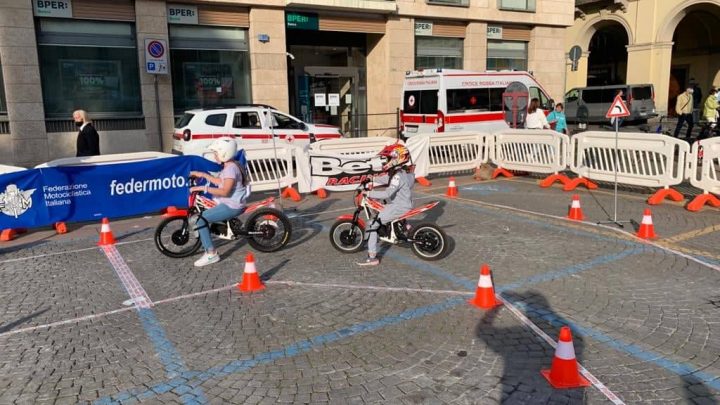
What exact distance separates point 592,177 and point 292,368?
9.13 meters

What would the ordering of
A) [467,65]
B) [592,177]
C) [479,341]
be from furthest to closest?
[467,65], [592,177], [479,341]

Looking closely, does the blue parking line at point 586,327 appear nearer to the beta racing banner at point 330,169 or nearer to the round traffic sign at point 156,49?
the beta racing banner at point 330,169

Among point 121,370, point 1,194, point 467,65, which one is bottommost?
point 121,370

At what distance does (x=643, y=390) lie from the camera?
3883 mm

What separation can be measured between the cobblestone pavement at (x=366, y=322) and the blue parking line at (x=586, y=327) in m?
0.02

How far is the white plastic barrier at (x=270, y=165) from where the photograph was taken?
11.7 m

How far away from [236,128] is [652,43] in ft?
93.6

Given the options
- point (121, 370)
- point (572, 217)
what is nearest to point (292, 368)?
point (121, 370)

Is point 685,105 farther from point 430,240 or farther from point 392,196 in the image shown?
point 392,196

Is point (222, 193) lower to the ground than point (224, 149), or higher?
lower

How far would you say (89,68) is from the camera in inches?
653

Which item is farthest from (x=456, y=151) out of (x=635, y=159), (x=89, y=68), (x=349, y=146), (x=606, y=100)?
(x=606, y=100)

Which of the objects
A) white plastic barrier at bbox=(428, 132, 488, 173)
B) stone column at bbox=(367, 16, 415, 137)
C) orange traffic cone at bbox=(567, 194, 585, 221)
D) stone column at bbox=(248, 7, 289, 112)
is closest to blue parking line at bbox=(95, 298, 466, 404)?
orange traffic cone at bbox=(567, 194, 585, 221)

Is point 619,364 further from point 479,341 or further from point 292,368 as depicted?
point 292,368
